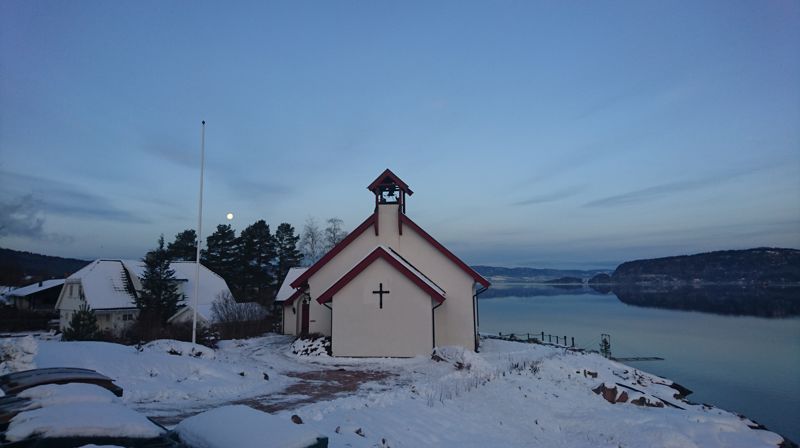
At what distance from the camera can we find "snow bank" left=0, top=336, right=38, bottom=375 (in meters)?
10.1

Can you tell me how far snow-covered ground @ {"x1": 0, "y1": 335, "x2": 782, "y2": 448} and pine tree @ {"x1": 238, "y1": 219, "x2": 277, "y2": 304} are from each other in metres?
36.1

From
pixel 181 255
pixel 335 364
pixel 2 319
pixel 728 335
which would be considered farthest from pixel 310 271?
pixel 728 335

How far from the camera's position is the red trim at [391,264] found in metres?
21.0

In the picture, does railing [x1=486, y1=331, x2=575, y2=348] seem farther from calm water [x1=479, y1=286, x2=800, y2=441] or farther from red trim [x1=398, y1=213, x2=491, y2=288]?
red trim [x1=398, y1=213, x2=491, y2=288]

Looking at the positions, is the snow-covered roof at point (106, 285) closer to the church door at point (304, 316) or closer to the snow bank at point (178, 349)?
the church door at point (304, 316)

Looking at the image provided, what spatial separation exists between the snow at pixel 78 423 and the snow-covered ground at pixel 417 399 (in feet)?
12.4

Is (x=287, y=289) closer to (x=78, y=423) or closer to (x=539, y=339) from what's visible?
(x=539, y=339)

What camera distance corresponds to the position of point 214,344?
24.1m

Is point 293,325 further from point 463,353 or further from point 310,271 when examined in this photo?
point 463,353

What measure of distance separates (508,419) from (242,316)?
2572 centimetres

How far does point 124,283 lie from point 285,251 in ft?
70.1

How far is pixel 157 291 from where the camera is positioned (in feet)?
112

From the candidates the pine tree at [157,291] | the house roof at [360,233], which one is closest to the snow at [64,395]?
the house roof at [360,233]

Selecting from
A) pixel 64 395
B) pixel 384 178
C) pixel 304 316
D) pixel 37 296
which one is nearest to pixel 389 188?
pixel 384 178
